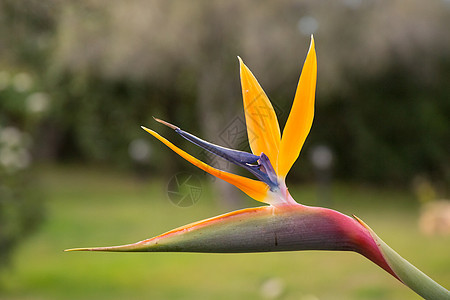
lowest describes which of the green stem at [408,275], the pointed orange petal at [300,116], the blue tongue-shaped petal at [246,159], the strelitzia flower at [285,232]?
the green stem at [408,275]

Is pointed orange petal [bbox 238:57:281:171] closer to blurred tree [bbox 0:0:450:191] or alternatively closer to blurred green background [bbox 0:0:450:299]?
blurred green background [bbox 0:0:450:299]

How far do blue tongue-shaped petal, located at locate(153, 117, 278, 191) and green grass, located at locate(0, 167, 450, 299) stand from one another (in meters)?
2.99

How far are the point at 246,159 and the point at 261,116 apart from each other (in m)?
0.06

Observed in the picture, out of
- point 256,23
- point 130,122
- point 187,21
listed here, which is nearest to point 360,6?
point 256,23

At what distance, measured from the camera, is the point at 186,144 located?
24.7ft

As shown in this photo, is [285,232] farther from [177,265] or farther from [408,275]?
[177,265]

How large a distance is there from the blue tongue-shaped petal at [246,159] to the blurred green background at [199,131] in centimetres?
15

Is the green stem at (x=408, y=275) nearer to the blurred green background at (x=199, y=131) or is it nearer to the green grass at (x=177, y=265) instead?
the blurred green background at (x=199, y=131)

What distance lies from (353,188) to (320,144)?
Result: 94 cm

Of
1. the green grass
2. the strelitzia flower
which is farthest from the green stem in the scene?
the green grass

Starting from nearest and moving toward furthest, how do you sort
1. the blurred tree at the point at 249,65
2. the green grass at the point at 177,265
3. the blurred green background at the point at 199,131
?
the blurred green background at the point at 199,131 < the green grass at the point at 177,265 < the blurred tree at the point at 249,65

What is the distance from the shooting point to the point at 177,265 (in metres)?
4.62

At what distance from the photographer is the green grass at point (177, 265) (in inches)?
149

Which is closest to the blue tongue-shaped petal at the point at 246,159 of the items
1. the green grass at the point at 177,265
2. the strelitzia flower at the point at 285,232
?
the strelitzia flower at the point at 285,232
